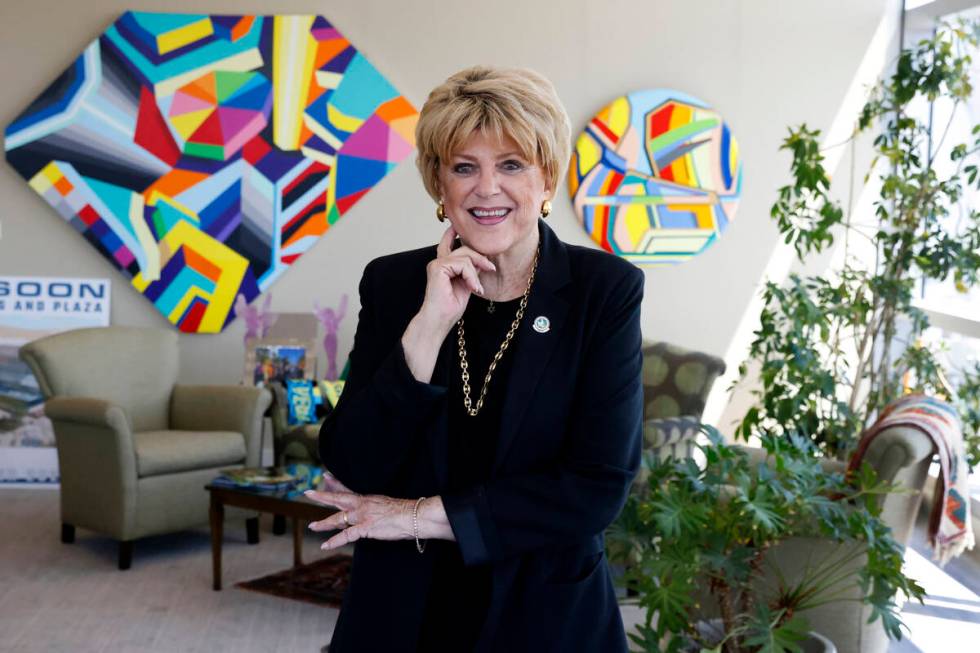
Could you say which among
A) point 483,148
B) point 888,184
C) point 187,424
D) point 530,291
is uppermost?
point 888,184

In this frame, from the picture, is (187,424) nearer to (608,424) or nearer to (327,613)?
(327,613)

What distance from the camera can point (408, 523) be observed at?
1508 mm

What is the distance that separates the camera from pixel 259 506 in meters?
4.52

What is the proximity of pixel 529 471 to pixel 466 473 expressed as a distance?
9 cm

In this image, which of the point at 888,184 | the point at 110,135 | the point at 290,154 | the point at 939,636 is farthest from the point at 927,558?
the point at 110,135

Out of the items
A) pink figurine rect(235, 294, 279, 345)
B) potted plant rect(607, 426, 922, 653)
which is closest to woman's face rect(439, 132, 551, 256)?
potted plant rect(607, 426, 922, 653)

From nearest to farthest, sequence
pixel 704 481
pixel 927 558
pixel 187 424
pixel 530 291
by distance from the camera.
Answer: pixel 530 291 < pixel 704 481 < pixel 927 558 < pixel 187 424

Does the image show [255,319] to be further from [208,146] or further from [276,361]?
[208,146]

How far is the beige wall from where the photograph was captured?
20.4 ft

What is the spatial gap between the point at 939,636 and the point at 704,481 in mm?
1818

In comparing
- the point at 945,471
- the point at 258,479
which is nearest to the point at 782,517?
the point at 945,471

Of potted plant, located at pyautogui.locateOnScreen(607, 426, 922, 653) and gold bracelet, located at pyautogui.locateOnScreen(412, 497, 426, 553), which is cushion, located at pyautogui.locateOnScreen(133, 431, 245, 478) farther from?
gold bracelet, located at pyautogui.locateOnScreen(412, 497, 426, 553)

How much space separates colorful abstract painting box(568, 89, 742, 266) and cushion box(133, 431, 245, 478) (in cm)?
233

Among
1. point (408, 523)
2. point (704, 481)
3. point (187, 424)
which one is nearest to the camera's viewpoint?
point (408, 523)
